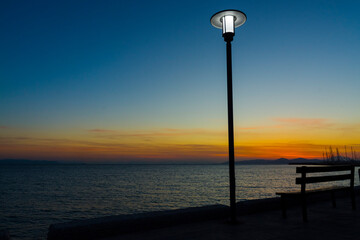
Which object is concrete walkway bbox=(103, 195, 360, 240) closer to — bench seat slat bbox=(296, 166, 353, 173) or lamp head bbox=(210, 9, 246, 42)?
bench seat slat bbox=(296, 166, 353, 173)

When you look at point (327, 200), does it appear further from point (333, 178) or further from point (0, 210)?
point (0, 210)

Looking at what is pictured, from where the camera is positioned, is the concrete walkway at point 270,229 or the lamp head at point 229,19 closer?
the concrete walkway at point 270,229

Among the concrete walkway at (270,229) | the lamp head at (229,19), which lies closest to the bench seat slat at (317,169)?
Result: the concrete walkway at (270,229)

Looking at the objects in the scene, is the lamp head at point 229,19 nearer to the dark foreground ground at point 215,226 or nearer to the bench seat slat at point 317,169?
the bench seat slat at point 317,169

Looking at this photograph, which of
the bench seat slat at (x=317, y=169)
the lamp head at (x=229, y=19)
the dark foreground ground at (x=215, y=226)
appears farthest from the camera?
the lamp head at (x=229, y=19)

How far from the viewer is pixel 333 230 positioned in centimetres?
459

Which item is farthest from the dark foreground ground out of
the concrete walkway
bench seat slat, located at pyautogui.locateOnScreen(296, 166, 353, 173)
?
bench seat slat, located at pyautogui.locateOnScreen(296, 166, 353, 173)

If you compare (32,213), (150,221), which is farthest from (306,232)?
(32,213)

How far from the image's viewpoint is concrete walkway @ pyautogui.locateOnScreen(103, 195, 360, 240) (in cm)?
427

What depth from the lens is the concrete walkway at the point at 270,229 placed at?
4270mm

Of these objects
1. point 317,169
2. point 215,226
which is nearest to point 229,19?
point 317,169

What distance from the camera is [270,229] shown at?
4703mm

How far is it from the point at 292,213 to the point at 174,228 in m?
3.15

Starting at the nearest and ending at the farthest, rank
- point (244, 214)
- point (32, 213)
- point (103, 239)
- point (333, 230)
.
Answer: point (103, 239) → point (333, 230) → point (244, 214) → point (32, 213)
